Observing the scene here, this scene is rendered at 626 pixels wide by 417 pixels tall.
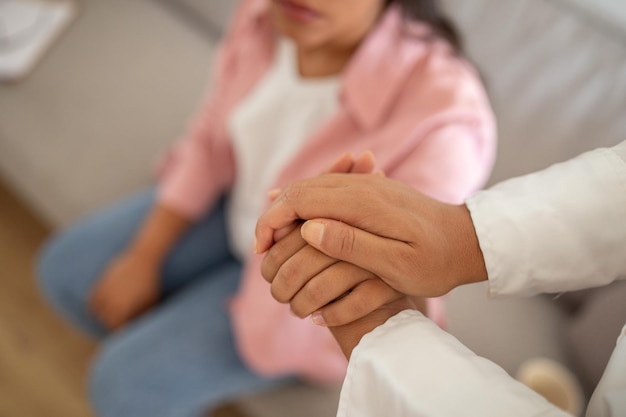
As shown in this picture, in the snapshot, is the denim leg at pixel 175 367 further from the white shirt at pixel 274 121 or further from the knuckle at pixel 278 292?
the knuckle at pixel 278 292

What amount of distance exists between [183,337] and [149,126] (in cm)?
54

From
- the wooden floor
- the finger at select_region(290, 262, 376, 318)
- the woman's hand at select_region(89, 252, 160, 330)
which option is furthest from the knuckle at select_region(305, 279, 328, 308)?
the wooden floor

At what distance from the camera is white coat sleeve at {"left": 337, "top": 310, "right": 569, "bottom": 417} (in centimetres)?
32

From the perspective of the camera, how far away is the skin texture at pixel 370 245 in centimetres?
37

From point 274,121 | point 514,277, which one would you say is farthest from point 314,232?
point 274,121

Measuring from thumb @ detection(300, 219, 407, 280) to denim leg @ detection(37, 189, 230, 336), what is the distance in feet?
2.10

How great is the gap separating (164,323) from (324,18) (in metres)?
0.52

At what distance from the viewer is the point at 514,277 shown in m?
0.37

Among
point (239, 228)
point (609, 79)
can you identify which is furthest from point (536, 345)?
point (239, 228)

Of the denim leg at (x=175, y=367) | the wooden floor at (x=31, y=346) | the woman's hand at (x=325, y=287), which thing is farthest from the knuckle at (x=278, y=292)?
the wooden floor at (x=31, y=346)

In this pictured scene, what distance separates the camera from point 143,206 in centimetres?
104

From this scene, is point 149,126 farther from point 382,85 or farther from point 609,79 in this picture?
point 609,79

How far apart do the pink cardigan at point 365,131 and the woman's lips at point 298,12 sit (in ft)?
0.24

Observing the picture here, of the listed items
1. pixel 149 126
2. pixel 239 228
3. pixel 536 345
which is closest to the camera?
pixel 536 345
